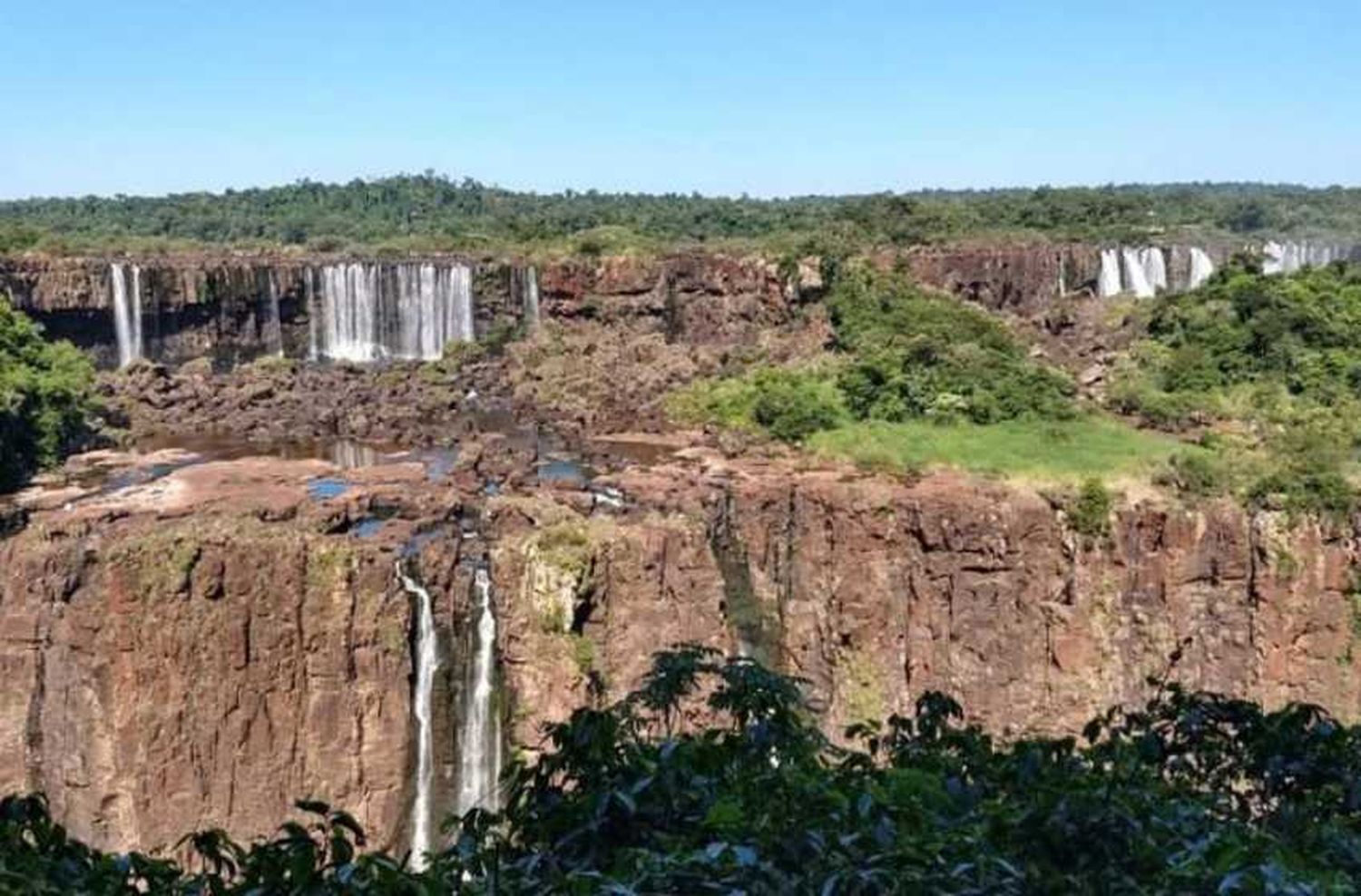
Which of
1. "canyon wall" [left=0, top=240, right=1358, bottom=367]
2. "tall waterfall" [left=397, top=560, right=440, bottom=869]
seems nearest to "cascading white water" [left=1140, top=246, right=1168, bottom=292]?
"canyon wall" [left=0, top=240, right=1358, bottom=367]

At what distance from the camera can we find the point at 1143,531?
25031mm

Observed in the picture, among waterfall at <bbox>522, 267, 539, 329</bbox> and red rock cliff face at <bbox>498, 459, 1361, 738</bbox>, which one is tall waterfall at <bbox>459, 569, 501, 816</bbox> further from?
waterfall at <bbox>522, 267, 539, 329</bbox>

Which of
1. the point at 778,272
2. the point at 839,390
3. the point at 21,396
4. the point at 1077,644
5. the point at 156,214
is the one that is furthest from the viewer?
the point at 156,214

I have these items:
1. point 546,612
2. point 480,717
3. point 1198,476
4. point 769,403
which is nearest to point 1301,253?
point 769,403

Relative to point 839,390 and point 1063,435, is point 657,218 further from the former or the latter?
point 1063,435

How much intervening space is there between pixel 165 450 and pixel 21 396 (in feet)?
12.5

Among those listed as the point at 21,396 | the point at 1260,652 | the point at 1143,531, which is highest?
the point at 21,396

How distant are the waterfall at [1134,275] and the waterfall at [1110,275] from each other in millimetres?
340

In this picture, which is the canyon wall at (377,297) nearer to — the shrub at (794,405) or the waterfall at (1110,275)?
the waterfall at (1110,275)

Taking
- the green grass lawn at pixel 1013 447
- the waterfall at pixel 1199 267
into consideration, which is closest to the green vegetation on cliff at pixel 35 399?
the green grass lawn at pixel 1013 447

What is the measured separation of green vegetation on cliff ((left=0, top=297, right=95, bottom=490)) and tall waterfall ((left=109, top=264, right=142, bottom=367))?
7.36 meters

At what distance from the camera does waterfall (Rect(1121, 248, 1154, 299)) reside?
54188 millimetres

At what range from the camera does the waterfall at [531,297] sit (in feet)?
153

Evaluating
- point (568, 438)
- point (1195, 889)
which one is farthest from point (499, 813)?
point (568, 438)
